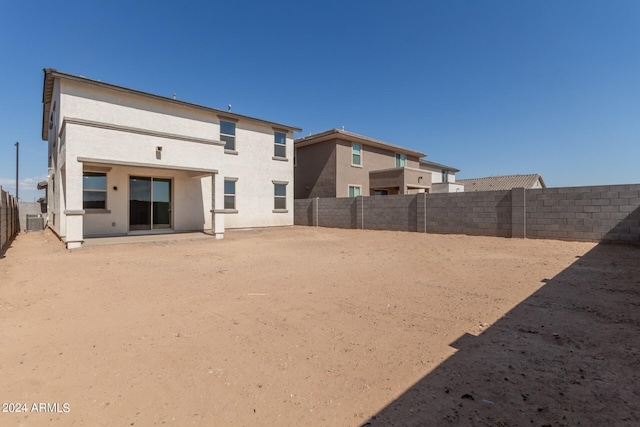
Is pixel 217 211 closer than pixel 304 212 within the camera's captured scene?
Yes

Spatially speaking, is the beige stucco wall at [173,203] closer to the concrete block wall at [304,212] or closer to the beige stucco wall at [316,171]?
the concrete block wall at [304,212]

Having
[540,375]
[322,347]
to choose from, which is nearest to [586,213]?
[540,375]

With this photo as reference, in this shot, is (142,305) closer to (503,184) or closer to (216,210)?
(216,210)

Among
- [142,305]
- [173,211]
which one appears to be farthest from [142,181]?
[142,305]

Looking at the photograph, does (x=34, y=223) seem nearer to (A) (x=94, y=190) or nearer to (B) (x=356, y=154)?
(A) (x=94, y=190)

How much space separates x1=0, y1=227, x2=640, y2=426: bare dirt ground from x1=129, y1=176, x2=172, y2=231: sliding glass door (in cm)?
721

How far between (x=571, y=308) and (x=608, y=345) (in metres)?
1.33

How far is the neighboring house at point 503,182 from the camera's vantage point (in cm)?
3152

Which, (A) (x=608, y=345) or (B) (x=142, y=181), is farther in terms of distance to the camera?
(B) (x=142, y=181)

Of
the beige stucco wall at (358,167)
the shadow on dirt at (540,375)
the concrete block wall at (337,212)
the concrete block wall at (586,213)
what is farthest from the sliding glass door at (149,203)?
the concrete block wall at (586,213)

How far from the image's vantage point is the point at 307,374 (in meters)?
2.85

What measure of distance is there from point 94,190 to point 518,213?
1721cm

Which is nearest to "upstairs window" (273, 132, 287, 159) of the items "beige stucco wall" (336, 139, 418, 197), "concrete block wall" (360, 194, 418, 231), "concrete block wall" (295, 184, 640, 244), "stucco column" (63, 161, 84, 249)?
"beige stucco wall" (336, 139, 418, 197)

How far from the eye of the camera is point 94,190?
12.8m
